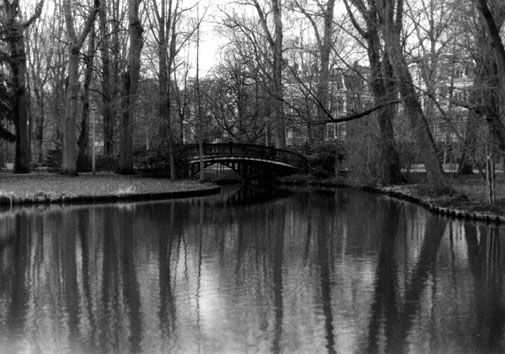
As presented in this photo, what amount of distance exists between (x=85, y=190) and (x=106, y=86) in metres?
16.0

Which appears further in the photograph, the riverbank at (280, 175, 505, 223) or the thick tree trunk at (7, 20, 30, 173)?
the thick tree trunk at (7, 20, 30, 173)

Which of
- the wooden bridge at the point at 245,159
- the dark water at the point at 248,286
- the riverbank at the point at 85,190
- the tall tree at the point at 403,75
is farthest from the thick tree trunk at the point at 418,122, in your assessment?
the wooden bridge at the point at 245,159

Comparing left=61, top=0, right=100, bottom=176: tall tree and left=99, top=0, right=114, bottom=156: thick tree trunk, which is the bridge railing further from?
left=61, top=0, right=100, bottom=176: tall tree

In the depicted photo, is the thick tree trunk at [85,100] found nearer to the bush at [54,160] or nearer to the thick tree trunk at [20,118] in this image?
the bush at [54,160]

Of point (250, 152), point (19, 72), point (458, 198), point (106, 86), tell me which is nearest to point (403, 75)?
point (458, 198)

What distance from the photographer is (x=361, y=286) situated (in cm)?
988

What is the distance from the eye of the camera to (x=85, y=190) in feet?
83.1

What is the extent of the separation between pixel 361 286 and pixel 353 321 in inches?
82.3

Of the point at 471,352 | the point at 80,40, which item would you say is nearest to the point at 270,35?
the point at 80,40

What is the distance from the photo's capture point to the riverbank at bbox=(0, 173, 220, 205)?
76.3 ft

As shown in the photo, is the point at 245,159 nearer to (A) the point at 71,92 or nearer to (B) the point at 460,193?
(A) the point at 71,92

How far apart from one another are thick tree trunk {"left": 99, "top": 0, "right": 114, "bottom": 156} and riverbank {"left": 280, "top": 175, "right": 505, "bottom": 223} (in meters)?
15.4

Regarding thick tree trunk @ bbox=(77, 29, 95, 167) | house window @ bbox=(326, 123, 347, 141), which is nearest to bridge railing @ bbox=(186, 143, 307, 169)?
house window @ bbox=(326, 123, 347, 141)

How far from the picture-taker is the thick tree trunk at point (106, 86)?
37.0 meters
